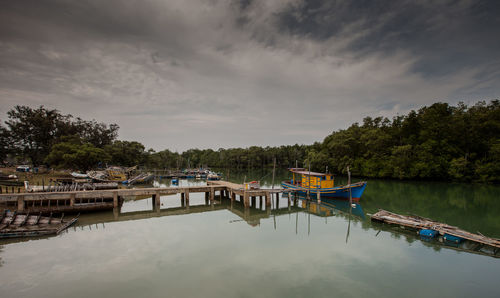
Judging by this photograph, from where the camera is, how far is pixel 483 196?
29750 mm

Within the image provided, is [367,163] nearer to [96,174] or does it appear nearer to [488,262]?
[488,262]

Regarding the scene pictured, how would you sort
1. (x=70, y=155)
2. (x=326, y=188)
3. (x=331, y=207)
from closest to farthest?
1. (x=331, y=207)
2. (x=326, y=188)
3. (x=70, y=155)

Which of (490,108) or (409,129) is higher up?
(490,108)

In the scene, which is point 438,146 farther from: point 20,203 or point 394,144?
point 20,203

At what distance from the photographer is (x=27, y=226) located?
14359 millimetres

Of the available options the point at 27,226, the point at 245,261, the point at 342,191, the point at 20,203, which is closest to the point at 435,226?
the point at 342,191

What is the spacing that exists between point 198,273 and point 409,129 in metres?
55.8

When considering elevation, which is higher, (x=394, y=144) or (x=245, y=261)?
(x=394, y=144)

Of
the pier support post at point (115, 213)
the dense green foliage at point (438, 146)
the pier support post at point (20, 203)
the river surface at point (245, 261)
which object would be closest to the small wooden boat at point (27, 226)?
the river surface at point (245, 261)

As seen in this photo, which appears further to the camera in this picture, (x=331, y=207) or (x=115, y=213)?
(x=331, y=207)

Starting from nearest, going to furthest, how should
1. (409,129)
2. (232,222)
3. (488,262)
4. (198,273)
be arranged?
(198,273), (488,262), (232,222), (409,129)

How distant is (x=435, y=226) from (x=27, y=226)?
25.1m

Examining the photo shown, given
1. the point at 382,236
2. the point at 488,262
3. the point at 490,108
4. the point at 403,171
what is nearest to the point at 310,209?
the point at 382,236

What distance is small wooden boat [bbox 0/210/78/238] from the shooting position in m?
13.6
